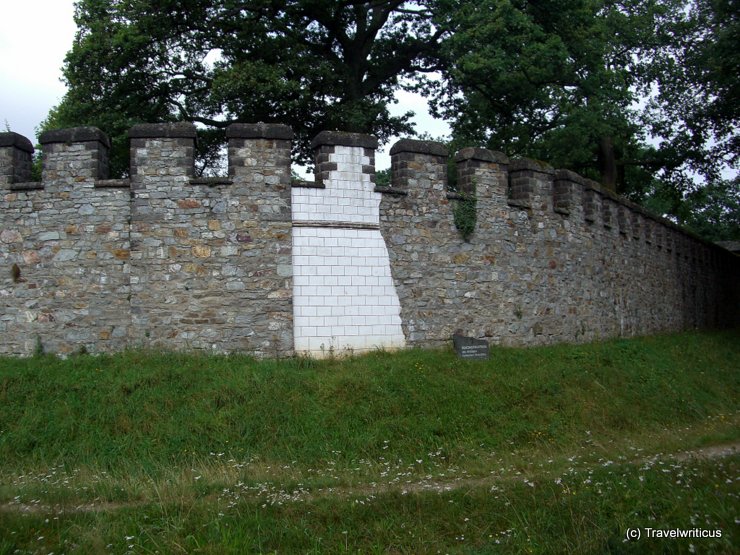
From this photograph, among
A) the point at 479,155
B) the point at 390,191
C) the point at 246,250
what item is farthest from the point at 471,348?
the point at 246,250

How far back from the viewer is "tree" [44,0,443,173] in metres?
15.5

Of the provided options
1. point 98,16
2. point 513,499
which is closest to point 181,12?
point 98,16

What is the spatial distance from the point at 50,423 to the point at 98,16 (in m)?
11.1

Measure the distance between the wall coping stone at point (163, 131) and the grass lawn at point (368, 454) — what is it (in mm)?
3286

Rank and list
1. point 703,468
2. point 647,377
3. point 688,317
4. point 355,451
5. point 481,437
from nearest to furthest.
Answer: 1. point 703,468
2. point 355,451
3. point 481,437
4. point 647,377
5. point 688,317

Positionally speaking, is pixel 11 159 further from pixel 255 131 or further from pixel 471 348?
pixel 471 348

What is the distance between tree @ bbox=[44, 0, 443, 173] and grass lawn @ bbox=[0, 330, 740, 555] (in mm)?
7836

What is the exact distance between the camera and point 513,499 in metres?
6.20

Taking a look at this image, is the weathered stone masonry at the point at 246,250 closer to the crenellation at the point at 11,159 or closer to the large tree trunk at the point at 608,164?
the crenellation at the point at 11,159

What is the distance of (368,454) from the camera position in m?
8.05

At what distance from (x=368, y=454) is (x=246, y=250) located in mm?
3930

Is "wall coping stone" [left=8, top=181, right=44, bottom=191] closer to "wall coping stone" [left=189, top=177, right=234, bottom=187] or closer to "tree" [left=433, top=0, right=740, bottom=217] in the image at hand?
"wall coping stone" [left=189, top=177, right=234, bottom=187]

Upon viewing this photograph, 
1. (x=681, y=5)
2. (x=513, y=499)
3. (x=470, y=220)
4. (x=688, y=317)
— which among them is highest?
(x=681, y=5)

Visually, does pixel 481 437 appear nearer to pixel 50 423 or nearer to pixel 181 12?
pixel 50 423
